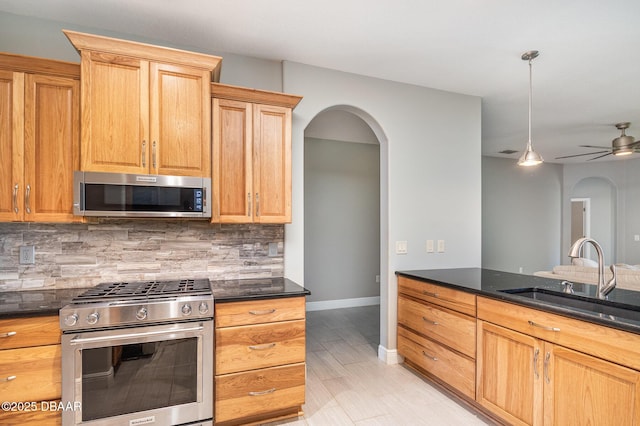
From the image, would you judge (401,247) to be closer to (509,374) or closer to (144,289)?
(509,374)

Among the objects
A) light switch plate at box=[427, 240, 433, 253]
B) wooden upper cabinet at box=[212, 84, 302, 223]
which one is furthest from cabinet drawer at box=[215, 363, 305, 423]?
light switch plate at box=[427, 240, 433, 253]

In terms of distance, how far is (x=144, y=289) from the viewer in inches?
84.4

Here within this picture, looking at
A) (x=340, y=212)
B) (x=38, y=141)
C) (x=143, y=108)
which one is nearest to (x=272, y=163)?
(x=143, y=108)

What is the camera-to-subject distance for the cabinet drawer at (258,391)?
2.07m

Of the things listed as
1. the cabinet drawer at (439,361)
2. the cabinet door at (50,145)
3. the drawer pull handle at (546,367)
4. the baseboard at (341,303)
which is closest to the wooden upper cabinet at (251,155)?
the cabinet door at (50,145)

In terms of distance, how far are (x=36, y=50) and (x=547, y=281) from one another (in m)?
4.09

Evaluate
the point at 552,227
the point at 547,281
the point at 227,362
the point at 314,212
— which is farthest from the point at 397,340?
the point at 552,227

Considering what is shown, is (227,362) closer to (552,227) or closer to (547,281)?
(547,281)

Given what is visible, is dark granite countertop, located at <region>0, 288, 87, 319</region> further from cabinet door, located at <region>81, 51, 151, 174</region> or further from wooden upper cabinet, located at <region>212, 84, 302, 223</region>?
wooden upper cabinet, located at <region>212, 84, 302, 223</region>

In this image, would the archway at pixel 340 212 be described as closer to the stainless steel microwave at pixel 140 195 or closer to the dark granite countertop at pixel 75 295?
the dark granite countertop at pixel 75 295

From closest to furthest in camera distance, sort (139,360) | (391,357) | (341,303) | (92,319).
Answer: (92,319) → (139,360) → (391,357) → (341,303)

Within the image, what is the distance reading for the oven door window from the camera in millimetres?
1813

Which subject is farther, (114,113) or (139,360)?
(114,113)

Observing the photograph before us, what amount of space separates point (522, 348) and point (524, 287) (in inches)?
21.0
